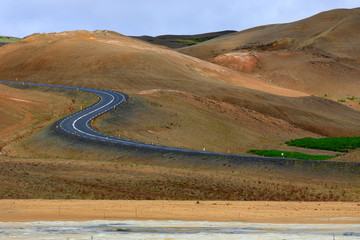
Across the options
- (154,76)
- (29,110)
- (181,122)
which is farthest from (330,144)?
(154,76)

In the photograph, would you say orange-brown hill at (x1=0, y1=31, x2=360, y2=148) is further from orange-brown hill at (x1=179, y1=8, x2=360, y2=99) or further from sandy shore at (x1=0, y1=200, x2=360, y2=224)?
sandy shore at (x1=0, y1=200, x2=360, y2=224)

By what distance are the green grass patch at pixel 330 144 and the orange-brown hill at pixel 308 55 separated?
67818 millimetres

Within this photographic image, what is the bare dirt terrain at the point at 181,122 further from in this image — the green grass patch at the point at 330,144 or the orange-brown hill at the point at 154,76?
the green grass patch at the point at 330,144

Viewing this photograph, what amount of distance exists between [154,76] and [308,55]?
2329 inches

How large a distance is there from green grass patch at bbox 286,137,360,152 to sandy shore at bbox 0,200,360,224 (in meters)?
34.5

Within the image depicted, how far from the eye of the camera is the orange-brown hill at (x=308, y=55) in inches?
5398

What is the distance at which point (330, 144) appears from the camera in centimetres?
5969

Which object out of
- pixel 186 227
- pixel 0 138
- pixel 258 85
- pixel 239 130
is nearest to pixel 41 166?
pixel 186 227

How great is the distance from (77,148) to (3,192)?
795 inches

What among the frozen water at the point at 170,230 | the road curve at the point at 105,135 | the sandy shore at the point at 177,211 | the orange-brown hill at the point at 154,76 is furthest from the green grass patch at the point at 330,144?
→ the frozen water at the point at 170,230

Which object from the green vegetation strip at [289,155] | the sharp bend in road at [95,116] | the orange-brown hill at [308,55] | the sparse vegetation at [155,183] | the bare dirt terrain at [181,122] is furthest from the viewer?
the orange-brown hill at [308,55]

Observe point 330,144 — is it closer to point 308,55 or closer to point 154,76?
point 154,76

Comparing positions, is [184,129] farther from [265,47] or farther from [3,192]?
[265,47]

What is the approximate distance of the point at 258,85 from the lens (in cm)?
12156
